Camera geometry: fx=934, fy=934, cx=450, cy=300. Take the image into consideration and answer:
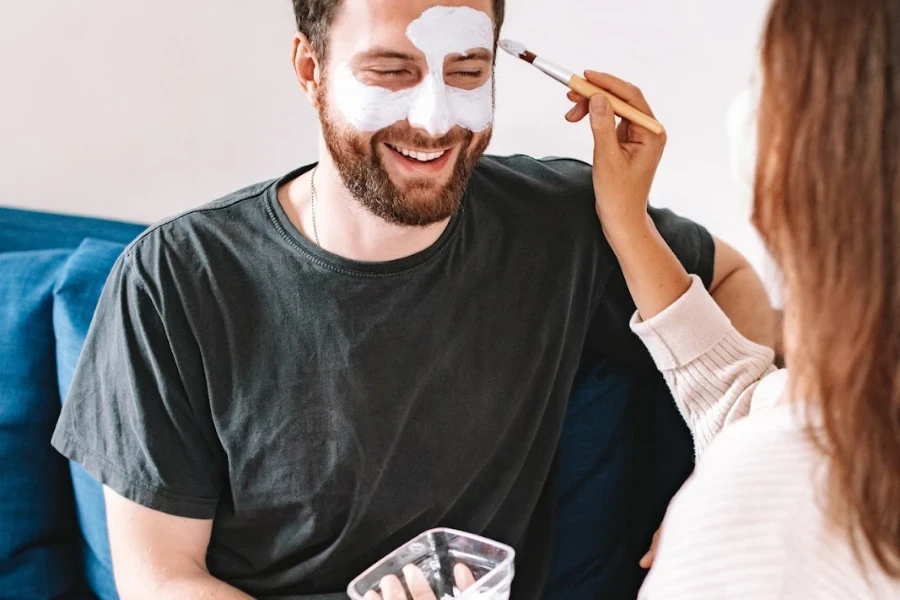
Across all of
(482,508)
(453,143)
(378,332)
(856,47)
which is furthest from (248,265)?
(856,47)

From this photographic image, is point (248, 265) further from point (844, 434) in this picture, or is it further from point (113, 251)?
point (844, 434)

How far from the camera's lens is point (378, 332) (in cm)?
107

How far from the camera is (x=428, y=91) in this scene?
3.36 ft

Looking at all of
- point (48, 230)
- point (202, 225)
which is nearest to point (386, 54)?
point (202, 225)

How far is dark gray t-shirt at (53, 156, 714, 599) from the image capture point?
1.05 metres

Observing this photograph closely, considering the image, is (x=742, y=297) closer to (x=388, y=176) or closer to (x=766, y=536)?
(x=388, y=176)

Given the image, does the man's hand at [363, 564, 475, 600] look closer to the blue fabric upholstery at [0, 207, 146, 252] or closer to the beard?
the beard

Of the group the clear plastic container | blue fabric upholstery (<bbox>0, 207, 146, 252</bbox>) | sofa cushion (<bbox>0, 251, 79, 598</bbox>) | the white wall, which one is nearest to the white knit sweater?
the clear plastic container

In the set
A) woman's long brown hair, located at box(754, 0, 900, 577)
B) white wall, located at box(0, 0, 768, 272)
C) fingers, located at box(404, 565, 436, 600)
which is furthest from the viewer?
white wall, located at box(0, 0, 768, 272)

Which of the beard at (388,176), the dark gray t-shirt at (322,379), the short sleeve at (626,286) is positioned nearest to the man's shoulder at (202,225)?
the dark gray t-shirt at (322,379)

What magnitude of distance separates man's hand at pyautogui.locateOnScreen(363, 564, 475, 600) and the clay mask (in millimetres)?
466

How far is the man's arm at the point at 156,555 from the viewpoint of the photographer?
103 cm

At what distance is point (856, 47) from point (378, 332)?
0.62 meters

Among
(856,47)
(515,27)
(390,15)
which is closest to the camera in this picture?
(856,47)
